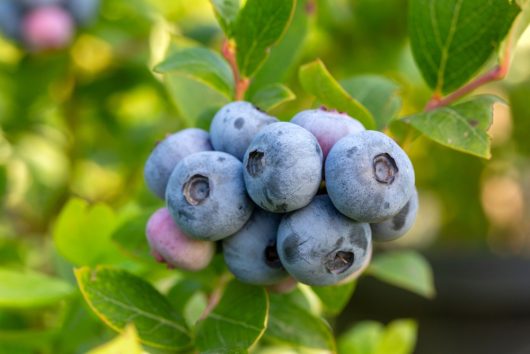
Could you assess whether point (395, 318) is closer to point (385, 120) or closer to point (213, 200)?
point (385, 120)

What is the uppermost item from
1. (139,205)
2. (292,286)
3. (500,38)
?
(500,38)

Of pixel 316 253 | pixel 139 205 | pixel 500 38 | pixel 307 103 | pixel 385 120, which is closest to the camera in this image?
pixel 316 253

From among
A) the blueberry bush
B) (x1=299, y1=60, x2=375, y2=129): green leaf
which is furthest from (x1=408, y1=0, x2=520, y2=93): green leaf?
(x1=299, y1=60, x2=375, y2=129): green leaf

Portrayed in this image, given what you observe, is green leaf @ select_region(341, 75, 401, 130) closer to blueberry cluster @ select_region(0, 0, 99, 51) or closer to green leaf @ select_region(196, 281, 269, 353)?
green leaf @ select_region(196, 281, 269, 353)

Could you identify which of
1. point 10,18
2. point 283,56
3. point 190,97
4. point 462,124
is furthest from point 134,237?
point 10,18

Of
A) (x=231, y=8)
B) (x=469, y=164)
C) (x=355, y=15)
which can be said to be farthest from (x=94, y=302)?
(x=469, y=164)

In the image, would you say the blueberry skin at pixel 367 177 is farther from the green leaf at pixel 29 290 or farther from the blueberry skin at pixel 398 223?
the green leaf at pixel 29 290

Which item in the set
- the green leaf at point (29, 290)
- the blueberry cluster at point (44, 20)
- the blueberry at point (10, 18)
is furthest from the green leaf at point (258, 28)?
the blueberry at point (10, 18)
